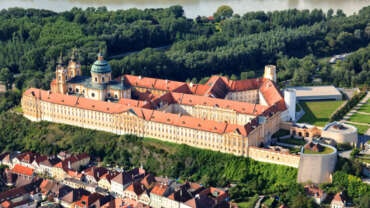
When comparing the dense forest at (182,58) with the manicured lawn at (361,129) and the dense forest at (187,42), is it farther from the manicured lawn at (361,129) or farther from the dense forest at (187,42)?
the manicured lawn at (361,129)

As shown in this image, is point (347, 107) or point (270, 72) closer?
point (347, 107)

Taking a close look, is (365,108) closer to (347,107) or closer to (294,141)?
(347,107)

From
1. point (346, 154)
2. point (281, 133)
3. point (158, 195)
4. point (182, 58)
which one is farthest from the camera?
point (182, 58)

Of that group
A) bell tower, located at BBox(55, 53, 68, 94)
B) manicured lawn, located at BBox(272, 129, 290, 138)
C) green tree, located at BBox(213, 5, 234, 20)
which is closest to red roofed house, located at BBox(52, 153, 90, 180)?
bell tower, located at BBox(55, 53, 68, 94)

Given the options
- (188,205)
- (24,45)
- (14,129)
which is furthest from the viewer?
(24,45)

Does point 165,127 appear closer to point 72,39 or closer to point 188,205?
point 188,205

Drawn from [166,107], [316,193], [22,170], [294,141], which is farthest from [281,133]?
[22,170]

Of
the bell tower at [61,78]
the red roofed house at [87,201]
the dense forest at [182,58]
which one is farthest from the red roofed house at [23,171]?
the bell tower at [61,78]

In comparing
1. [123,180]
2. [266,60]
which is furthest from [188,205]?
[266,60]
